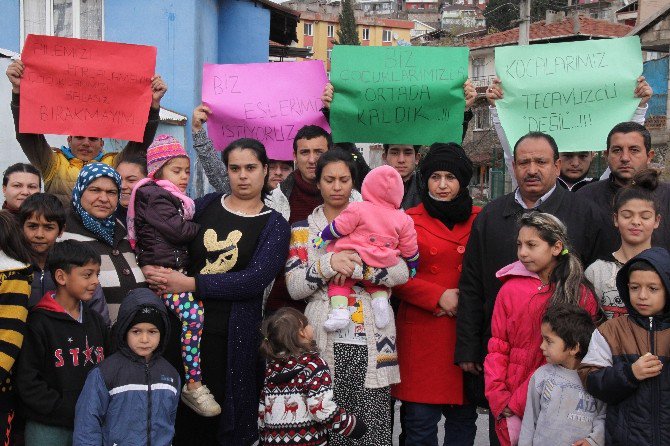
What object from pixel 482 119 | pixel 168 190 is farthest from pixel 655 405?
pixel 482 119

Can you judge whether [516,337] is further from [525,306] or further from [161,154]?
[161,154]

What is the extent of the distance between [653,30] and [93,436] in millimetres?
22972

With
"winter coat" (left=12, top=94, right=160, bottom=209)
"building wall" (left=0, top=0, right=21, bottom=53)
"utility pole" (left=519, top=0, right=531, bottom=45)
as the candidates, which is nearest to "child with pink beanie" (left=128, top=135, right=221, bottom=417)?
"winter coat" (left=12, top=94, right=160, bottom=209)

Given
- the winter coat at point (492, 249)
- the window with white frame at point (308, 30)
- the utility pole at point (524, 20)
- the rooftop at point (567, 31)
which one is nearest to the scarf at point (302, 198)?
the winter coat at point (492, 249)

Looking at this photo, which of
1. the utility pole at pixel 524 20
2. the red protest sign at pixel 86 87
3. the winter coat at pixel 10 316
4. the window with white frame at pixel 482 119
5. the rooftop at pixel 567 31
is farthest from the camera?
the window with white frame at pixel 482 119

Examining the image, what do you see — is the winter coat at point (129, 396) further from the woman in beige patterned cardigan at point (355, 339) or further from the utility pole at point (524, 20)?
the utility pole at point (524, 20)

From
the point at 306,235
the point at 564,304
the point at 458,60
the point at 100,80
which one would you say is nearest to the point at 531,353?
the point at 564,304

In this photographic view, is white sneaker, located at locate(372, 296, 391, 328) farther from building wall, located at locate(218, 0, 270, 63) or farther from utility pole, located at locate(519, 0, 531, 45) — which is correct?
utility pole, located at locate(519, 0, 531, 45)

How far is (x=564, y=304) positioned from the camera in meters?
3.80

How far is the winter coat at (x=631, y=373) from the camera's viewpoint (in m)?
3.49

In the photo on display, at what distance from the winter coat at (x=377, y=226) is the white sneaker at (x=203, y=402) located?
3.55ft

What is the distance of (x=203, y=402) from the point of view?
4234mm

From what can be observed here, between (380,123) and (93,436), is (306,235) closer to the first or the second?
(380,123)

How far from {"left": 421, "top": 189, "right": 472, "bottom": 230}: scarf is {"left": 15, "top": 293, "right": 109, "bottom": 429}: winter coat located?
207 cm
